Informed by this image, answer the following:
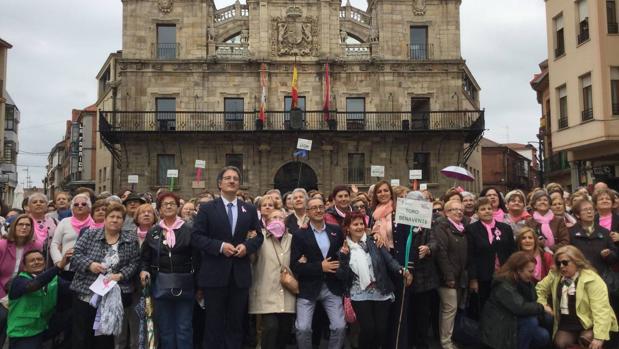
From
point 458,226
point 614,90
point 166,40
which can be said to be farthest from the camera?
point 166,40

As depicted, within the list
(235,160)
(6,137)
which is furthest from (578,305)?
(6,137)

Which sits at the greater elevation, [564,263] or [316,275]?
[564,263]

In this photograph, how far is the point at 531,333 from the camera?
22.1 ft

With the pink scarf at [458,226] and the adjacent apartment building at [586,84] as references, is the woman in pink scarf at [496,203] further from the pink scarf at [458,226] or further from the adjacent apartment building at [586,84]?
the adjacent apartment building at [586,84]

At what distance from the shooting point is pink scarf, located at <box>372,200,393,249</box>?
7.24 m

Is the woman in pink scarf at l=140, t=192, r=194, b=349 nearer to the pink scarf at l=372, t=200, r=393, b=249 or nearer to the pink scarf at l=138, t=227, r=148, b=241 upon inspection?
the pink scarf at l=138, t=227, r=148, b=241

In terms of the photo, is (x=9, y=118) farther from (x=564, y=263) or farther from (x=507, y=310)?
(x=564, y=263)

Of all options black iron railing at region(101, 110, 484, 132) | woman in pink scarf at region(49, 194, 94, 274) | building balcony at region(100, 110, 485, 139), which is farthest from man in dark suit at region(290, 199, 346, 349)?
black iron railing at region(101, 110, 484, 132)

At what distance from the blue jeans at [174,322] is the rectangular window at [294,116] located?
70.3 feet

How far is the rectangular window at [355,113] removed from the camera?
29.0m

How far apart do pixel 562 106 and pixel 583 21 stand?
3.49 m

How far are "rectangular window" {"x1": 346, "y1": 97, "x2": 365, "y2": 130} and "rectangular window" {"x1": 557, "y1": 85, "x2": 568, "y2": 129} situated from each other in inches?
372

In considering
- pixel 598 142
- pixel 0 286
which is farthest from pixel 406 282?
pixel 598 142

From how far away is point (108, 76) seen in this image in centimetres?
4388
